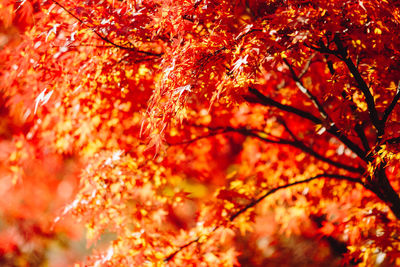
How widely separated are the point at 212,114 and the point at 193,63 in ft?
6.66

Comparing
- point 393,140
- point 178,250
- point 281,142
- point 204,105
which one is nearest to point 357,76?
point 393,140

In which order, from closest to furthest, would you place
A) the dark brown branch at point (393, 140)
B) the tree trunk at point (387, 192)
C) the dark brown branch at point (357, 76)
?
the dark brown branch at point (393, 140)
the dark brown branch at point (357, 76)
the tree trunk at point (387, 192)

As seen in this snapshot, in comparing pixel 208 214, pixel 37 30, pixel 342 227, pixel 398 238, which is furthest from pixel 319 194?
pixel 37 30

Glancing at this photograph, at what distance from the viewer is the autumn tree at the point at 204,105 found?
8.19 feet

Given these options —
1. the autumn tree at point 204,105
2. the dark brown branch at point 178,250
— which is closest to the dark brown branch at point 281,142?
the autumn tree at point 204,105

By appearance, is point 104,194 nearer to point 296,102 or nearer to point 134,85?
point 134,85

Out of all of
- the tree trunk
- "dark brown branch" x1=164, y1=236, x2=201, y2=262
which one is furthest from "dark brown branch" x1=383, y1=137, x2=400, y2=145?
"dark brown branch" x1=164, y1=236, x2=201, y2=262

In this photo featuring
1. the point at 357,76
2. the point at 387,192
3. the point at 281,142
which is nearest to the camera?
the point at 357,76

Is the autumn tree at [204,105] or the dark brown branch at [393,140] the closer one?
the autumn tree at [204,105]

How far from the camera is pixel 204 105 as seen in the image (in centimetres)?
452

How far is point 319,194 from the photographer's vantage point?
452 cm

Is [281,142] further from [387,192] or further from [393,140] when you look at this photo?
[393,140]

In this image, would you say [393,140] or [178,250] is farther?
[178,250]

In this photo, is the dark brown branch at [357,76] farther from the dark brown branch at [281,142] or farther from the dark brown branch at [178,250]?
the dark brown branch at [178,250]
